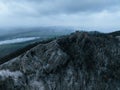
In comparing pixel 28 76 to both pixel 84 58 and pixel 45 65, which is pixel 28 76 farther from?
pixel 84 58

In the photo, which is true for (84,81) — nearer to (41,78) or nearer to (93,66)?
(93,66)

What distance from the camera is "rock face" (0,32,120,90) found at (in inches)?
1705

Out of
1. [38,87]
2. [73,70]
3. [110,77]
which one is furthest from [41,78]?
[110,77]

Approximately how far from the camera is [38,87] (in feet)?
142

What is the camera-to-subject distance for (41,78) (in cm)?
4338

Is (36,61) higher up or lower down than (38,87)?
higher up

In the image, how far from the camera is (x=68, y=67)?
1748 inches

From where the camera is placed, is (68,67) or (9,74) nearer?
(9,74)

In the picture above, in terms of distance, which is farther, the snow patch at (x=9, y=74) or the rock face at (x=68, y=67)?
the rock face at (x=68, y=67)

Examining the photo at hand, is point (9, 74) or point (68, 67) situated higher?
point (68, 67)

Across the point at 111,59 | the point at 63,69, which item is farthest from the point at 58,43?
the point at 111,59

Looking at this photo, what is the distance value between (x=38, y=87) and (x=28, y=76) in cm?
164

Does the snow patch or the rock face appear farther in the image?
the rock face

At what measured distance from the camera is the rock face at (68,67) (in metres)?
43.3
